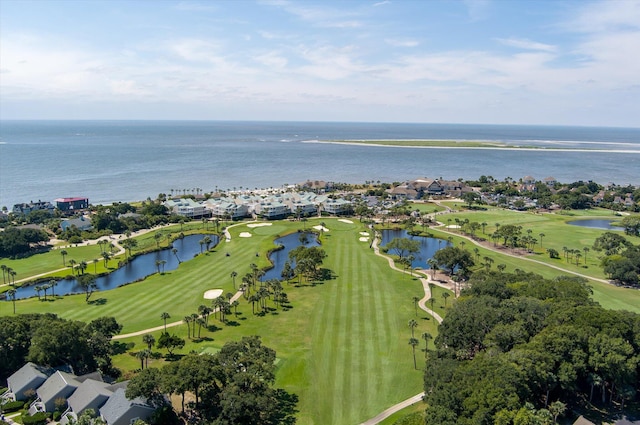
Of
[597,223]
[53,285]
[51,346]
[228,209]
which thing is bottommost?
[53,285]

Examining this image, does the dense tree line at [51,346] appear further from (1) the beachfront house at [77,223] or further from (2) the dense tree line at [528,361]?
(1) the beachfront house at [77,223]

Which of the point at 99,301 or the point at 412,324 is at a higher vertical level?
the point at 412,324

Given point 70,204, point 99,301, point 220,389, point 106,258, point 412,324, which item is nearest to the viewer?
point 220,389

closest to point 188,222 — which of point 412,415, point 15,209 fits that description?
point 15,209

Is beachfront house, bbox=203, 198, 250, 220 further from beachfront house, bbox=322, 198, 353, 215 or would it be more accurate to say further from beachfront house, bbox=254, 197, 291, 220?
beachfront house, bbox=322, 198, 353, 215

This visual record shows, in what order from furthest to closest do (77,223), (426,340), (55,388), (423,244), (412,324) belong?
(77,223) → (423,244) → (412,324) → (426,340) → (55,388)

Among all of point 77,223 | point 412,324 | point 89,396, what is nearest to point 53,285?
point 89,396

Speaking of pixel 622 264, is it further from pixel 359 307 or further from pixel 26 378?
pixel 26 378
